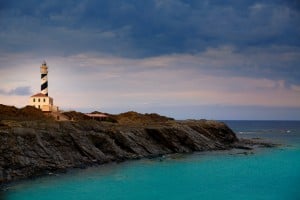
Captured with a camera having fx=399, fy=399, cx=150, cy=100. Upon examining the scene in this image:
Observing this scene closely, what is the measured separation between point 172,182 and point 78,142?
20364 mm

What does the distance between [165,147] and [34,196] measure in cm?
4253

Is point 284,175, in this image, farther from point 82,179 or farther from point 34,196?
point 34,196

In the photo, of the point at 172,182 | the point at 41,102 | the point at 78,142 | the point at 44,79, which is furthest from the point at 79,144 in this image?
the point at 44,79

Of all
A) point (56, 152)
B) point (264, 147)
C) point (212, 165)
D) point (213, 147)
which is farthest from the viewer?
point (264, 147)

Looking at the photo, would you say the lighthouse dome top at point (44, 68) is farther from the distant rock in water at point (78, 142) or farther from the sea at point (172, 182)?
the sea at point (172, 182)

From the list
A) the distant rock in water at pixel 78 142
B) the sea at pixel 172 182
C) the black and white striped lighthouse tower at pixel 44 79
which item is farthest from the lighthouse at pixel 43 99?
the sea at pixel 172 182

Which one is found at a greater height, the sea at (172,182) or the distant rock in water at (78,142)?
the distant rock in water at (78,142)

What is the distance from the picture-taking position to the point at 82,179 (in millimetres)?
49188

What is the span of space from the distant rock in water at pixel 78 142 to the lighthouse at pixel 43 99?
720 cm

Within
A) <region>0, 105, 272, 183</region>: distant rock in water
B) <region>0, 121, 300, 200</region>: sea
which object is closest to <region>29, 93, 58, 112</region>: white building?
<region>0, 105, 272, 183</region>: distant rock in water

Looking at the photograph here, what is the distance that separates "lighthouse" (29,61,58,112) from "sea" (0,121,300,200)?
127 feet

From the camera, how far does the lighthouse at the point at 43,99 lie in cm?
9650

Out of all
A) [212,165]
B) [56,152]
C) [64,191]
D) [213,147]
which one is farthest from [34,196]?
[213,147]

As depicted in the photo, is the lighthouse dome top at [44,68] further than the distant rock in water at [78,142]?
Yes
